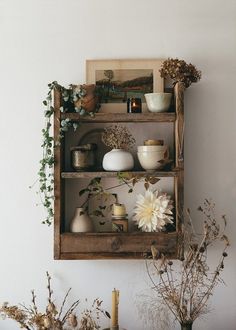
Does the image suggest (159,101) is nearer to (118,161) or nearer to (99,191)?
(118,161)

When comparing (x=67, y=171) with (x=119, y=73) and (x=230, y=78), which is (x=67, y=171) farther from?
(x=230, y=78)

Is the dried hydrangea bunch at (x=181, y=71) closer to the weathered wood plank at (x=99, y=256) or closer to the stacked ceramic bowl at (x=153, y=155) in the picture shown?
the stacked ceramic bowl at (x=153, y=155)

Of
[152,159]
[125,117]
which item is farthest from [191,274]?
[125,117]

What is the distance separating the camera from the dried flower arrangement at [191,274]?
6.23 feet

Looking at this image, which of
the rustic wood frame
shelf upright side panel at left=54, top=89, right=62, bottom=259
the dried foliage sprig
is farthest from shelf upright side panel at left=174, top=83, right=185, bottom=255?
shelf upright side panel at left=54, top=89, right=62, bottom=259

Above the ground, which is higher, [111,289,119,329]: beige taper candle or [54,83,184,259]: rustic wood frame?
[54,83,184,259]: rustic wood frame

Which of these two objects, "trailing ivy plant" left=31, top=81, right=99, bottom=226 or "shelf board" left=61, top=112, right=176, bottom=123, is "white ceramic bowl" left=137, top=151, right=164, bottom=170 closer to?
"shelf board" left=61, top=112, right=176, bottom=123

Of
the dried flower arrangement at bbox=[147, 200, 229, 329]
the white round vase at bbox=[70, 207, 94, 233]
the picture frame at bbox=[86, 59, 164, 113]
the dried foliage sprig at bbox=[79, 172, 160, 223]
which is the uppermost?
the picture frame at bbox=[86, 59, 164, 113]

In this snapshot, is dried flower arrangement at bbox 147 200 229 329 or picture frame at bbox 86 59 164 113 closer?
dried flower arrangement at bbox 147 200 229 329

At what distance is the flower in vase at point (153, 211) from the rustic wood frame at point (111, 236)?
4cm

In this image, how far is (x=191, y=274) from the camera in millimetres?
1949

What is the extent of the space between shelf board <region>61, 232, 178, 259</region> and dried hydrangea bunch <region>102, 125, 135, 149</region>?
0.41 meters

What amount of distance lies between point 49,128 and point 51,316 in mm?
856

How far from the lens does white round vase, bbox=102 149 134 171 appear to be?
196cm
